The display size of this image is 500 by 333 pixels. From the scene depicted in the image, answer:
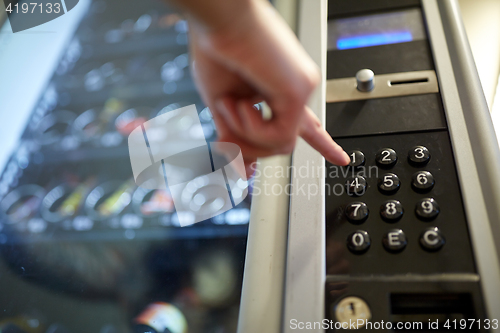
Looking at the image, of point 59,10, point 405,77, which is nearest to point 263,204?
point 405,77

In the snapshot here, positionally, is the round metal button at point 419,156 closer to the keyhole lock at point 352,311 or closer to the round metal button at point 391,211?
the round metal button at point 391,211

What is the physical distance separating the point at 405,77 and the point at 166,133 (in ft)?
1.40

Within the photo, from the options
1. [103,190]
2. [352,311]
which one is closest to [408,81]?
[352,311]

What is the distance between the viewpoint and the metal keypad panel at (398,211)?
0.39 metres

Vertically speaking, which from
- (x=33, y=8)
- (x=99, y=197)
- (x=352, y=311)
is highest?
(x=33, y=8)

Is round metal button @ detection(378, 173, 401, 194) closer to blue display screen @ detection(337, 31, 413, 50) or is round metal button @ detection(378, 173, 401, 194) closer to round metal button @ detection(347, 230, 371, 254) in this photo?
round metal button @ detection(347, 230, 371, 254)

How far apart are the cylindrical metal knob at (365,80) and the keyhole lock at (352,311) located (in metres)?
0.30

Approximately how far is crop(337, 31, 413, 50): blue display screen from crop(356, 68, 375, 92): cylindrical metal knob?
84 millimetres

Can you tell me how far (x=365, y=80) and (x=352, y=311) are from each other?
0.32 metres

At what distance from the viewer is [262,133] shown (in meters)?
0.29

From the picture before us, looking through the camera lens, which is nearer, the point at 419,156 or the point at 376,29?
the point at 419,156

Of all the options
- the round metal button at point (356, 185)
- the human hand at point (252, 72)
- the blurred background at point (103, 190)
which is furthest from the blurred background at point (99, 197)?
the human hand at point (252, 72)

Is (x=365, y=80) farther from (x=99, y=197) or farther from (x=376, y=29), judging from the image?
(x=99, y=197)

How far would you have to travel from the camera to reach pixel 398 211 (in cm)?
42
